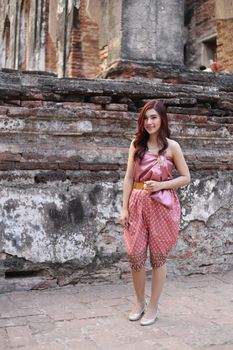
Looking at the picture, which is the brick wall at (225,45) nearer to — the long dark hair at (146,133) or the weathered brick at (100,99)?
the weathered brick at (100,99)

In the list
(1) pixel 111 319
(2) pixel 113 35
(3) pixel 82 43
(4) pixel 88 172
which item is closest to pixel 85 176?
(4) pixel 88 172

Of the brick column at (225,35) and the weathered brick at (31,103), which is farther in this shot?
the brick column at (225,35)

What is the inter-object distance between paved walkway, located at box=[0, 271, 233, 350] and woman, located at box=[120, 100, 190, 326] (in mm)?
193

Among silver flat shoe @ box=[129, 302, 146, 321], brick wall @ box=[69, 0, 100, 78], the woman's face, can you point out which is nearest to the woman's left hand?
the woman's face

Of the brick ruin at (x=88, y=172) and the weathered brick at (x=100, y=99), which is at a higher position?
the weathered brick at (x=100, y=99)

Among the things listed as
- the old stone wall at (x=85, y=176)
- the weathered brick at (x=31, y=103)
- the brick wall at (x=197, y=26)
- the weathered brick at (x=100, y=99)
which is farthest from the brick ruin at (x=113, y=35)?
the weathered brick at (x=31, y=103)

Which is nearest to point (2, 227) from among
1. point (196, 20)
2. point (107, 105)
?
point (107, 105)

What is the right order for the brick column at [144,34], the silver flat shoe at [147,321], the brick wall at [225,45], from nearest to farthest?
1. the silver flat shoe at [147,321]
2. the brick column at [144,34]
3. the brick wall at [225,45]

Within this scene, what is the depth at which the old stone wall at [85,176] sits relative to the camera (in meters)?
4.18

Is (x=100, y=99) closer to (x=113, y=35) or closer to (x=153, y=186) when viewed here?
(x=153, y=186)

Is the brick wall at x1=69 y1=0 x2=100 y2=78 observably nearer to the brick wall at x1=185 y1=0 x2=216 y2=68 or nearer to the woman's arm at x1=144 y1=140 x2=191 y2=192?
the brick wall at x1=185 y1=0 x2=216 y2=68

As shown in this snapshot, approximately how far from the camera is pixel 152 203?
3.40m

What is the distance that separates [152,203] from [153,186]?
114 mm

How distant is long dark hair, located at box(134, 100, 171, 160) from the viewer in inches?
136
